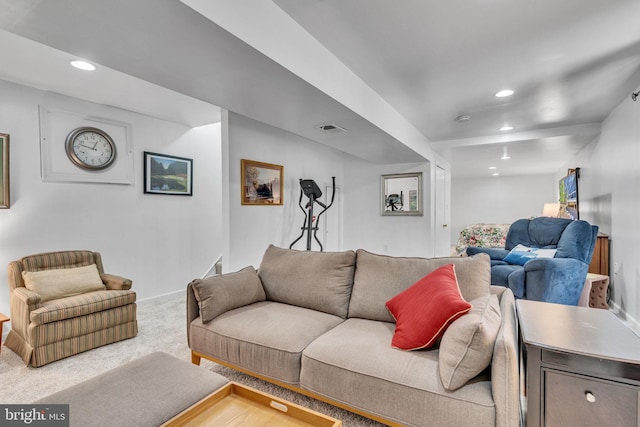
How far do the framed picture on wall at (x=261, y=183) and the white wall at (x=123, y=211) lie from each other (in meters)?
1.12

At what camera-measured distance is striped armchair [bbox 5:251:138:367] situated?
91.4 inches

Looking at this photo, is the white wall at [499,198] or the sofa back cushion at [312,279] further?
the white wall at [499,198]

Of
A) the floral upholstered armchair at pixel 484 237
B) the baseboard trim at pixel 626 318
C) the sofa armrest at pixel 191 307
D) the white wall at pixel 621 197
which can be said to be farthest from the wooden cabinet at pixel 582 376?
the floral upholstered armchair at pixel 484 237

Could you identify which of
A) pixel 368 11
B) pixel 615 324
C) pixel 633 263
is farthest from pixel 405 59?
pixel 633 263

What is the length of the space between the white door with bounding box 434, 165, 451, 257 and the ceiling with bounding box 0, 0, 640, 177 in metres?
1.99

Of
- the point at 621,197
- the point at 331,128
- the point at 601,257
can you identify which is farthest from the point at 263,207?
the point at 601,257

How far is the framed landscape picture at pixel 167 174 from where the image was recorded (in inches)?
151

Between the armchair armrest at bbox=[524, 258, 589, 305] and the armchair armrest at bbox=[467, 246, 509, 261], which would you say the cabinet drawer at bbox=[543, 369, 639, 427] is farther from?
the armchair armrest at bbox=[467, 246, 509, 261]

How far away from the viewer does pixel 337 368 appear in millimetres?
1582

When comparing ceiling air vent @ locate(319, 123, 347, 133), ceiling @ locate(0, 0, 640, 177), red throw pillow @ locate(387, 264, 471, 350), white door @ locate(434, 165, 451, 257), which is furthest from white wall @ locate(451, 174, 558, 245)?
red throw pillow @ locate(387, 264, 471, 350)

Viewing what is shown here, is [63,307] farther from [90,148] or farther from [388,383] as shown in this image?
[388,383]

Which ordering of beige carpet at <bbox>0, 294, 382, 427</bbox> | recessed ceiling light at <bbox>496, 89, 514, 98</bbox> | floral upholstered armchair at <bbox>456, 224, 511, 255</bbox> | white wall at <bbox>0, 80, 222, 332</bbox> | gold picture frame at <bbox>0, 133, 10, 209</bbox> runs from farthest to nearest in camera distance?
floral upholstered armchair at <bbox>456, 224, 511, 255</bbox>, recessed ceiling light at <bbox>496, 89, 514, 98</bbox>, white wall at <bbox>0, 80, 222, 332</bbox>, gold picture frame at <bbox>0, 133, 10, 209</bbox>, beige carpet at <bbox>0, 294, 382, 427</bbox>

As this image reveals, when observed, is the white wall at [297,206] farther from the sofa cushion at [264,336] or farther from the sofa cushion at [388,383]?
the sofa cushion at [388,383]

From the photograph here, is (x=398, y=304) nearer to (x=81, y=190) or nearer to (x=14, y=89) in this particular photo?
(x=81, y=190)
